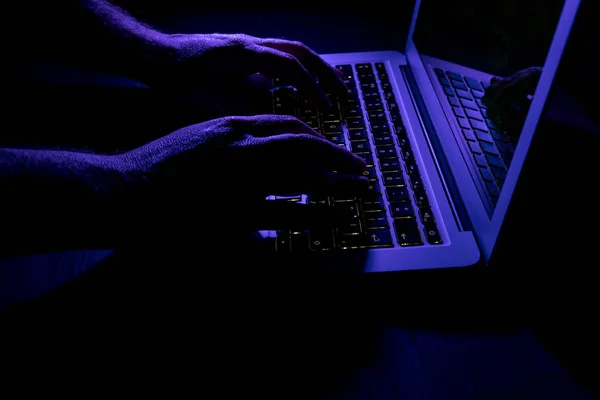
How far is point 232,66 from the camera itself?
0.79 m

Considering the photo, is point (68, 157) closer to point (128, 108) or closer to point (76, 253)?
point (76, 253)

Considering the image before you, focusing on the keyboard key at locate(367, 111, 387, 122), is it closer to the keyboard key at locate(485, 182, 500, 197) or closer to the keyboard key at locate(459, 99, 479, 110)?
the keyboard key at locate(459, 99, 479, 110)

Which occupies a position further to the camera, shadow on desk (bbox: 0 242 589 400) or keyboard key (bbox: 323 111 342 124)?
keyboard key (bbox: 323 111 342 124)

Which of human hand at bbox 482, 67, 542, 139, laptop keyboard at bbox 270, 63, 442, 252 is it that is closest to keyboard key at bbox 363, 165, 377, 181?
laptop keyboard at bbox 270, 63, 442, 252

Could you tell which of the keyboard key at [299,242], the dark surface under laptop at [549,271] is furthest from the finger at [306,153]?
the dark surface under laptop at [549,271]

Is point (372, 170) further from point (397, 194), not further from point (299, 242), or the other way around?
point (299, 242)

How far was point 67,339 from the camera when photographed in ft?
1.58

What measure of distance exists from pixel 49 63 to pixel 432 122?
3.16ft

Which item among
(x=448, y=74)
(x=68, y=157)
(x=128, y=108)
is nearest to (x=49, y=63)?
(x=128, y=108)

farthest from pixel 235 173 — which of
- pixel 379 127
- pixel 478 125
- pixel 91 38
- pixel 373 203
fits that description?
pixel 91 38

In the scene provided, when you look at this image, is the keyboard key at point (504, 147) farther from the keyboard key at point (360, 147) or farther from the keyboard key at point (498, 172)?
the keyboard key at point (360, 147)

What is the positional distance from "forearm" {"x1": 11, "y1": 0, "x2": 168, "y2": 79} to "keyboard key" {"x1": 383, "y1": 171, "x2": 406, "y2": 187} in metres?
0.53

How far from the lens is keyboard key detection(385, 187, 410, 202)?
616 millimetres

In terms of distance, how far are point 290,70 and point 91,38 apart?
442 millimetres
